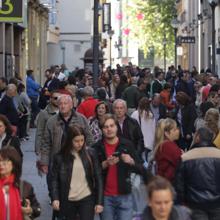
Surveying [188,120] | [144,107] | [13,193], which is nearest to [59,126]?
[13,193]

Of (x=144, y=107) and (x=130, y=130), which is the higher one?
(x=144, y=107)

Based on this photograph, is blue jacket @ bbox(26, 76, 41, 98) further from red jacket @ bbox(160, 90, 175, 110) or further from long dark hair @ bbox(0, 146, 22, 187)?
long dark hair @ bbox(0, 146, 22, 187)

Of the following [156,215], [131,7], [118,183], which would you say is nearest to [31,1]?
[118,183]

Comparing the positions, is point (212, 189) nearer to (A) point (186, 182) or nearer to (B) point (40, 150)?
(A) point (186, 182)

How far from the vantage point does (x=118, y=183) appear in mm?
9766

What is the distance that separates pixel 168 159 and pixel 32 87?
18869 mm

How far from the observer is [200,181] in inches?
365

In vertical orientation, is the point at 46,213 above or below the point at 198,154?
below

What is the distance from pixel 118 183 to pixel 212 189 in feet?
3.49

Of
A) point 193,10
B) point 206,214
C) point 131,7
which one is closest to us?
point 206,214

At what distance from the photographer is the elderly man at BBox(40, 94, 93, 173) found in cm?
1154

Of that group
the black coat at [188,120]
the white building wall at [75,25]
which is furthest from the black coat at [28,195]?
the white building wall at [75,25]

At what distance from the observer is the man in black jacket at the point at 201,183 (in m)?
9.27

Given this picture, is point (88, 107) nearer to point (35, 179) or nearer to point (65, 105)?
point (35, 179)
